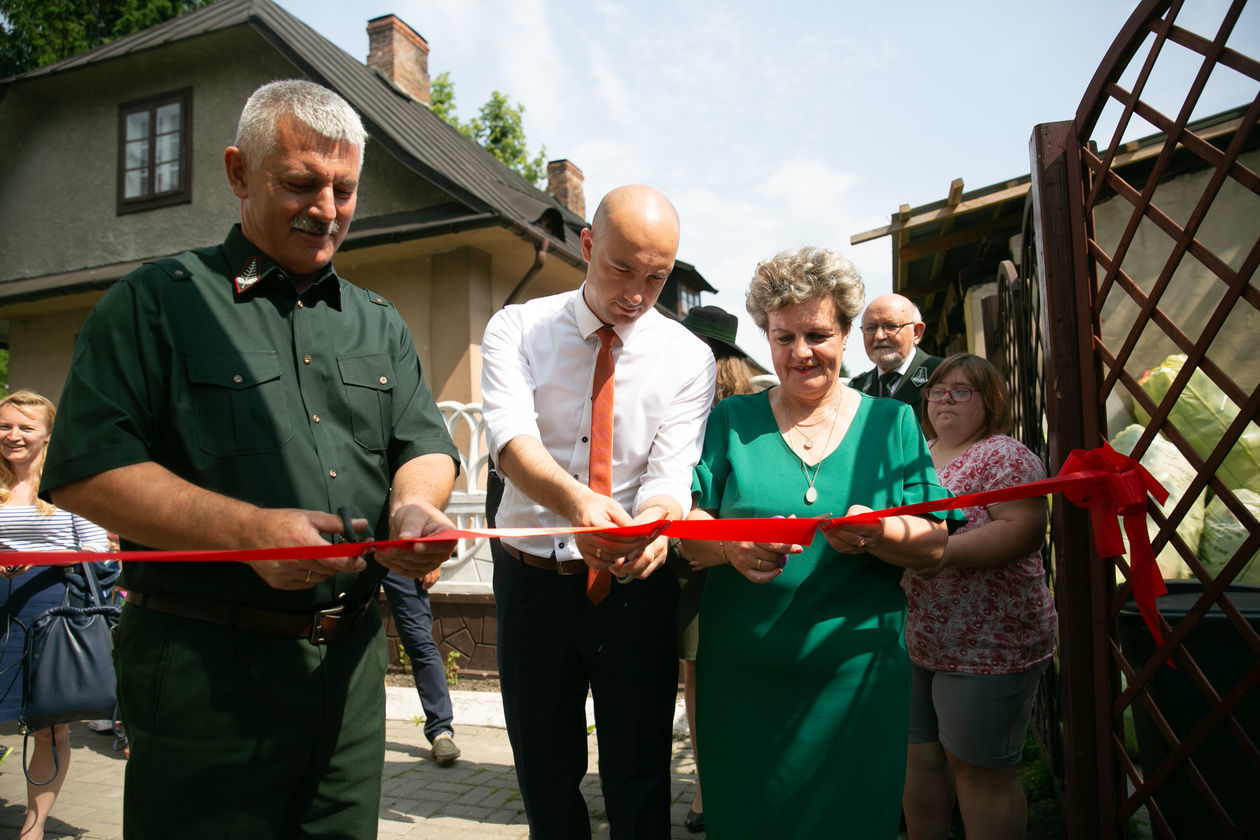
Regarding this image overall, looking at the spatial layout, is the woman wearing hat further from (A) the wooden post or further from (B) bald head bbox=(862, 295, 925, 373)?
(A) the wooden post

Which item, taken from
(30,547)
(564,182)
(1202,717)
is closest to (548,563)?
(1202,717)

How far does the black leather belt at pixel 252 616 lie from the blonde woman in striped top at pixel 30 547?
3.03 m

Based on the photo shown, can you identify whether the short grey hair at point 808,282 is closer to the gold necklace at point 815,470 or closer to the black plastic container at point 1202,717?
the gold necklace at point 815,470

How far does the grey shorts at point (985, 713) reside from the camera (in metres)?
2.95

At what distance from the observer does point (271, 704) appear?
190cm

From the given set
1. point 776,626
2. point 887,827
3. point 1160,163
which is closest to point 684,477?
point 776,626

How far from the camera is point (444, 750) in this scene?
5.15 metres

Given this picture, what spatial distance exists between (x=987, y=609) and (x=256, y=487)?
2.47 meters

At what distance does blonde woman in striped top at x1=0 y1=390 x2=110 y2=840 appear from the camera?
4.19 m

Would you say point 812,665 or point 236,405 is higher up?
point 236,405

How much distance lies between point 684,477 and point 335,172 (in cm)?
125

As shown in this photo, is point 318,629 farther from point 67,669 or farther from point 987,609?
point 67,669

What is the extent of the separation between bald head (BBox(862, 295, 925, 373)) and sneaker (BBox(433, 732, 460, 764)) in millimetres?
3330

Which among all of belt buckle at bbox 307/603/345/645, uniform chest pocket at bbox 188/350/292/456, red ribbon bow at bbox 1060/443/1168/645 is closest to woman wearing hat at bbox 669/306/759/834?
red ribbon bow at bbox 1060/443/1168/645
